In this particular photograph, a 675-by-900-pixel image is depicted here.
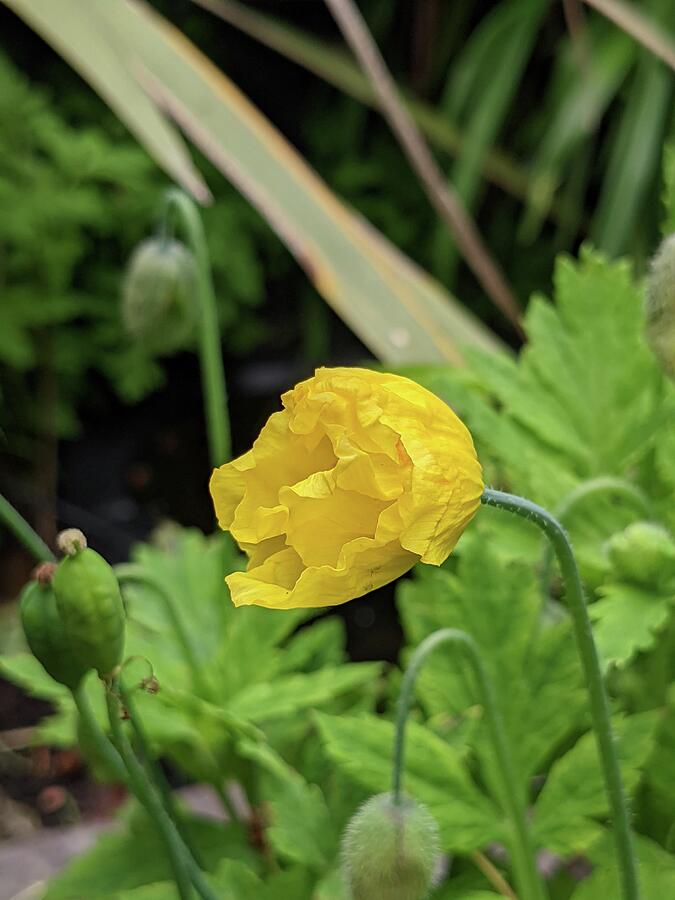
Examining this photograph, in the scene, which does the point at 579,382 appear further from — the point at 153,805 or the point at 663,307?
the point at 153,805

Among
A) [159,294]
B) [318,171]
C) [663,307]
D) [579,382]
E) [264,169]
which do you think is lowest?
Result: [663,307]

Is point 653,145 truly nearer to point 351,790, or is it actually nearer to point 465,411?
point 465,411

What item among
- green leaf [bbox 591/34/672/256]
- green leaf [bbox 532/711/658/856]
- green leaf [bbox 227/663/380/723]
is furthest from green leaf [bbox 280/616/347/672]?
green leaf [bbox 591/34/672/256]

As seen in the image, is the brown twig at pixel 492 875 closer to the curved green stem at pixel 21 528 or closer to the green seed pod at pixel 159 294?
the curved green stem at pixel 21 528

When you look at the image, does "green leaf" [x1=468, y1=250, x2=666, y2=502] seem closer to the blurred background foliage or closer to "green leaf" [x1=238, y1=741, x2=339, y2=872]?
"green leaf" [x1=238, y1=741, x2=339, y2=872]

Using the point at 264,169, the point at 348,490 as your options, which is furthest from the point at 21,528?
the point at 264,169

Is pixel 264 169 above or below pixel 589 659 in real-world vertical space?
above
